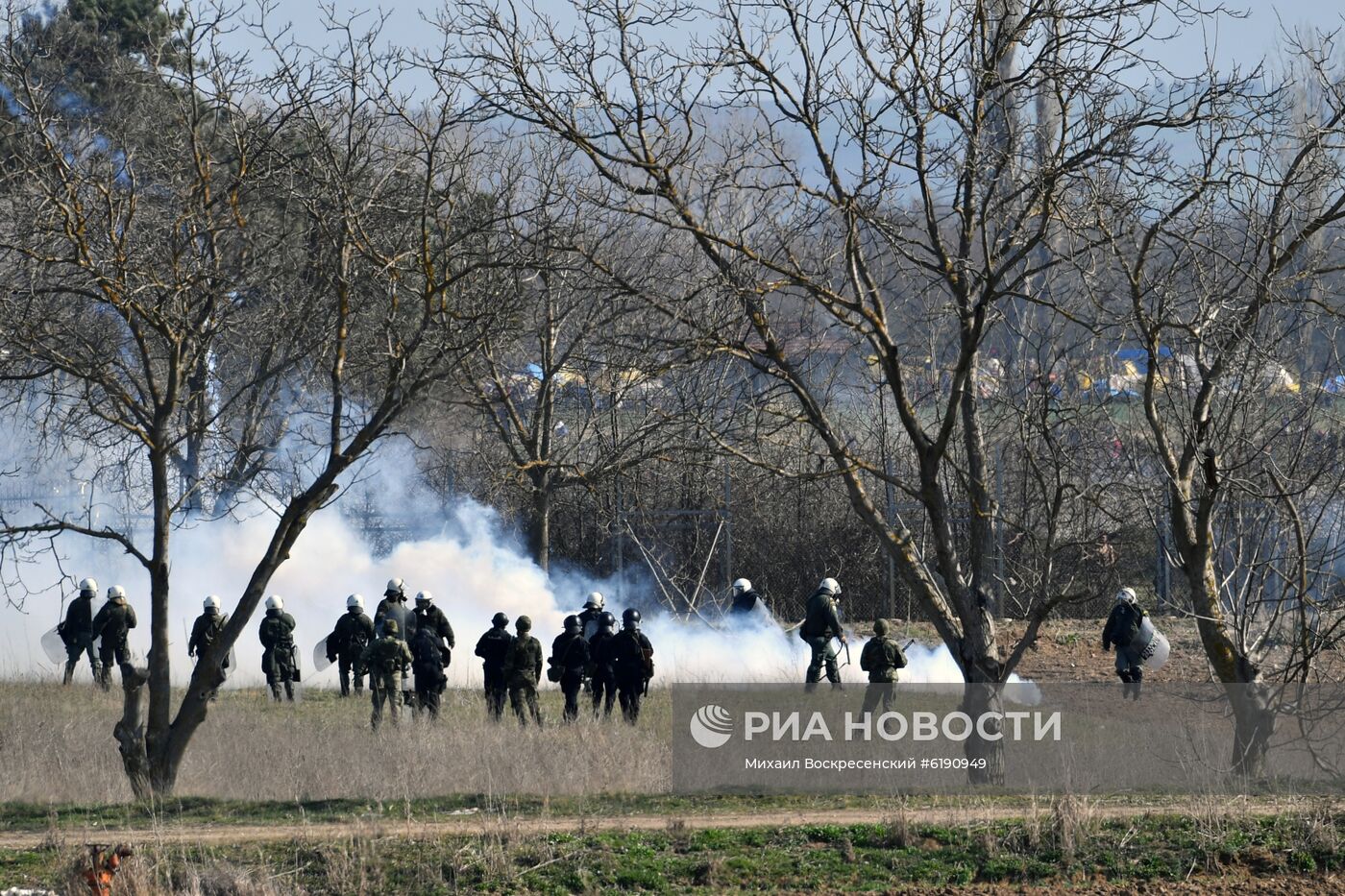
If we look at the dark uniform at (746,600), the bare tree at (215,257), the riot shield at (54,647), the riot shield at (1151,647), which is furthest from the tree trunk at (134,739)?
the riot shield at (1151,647)

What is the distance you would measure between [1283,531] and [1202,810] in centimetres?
288

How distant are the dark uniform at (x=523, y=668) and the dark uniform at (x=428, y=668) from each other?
1.12 m

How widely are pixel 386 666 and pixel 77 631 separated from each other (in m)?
6.35

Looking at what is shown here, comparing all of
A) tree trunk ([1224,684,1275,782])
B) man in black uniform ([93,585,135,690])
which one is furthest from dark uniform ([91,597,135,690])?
tree trunk ([1224,684,1275,782])

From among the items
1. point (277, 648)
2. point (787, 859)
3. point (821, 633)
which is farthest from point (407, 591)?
point (787, 859)

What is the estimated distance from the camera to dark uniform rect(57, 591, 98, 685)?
20672 millimetres

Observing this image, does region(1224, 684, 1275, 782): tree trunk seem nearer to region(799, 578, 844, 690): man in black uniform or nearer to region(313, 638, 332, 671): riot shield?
region(799, 578, 844, 690): man in black uniform

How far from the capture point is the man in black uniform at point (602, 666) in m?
17.2

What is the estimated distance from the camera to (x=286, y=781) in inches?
536

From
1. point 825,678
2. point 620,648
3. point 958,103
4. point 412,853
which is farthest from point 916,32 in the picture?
point 825,678

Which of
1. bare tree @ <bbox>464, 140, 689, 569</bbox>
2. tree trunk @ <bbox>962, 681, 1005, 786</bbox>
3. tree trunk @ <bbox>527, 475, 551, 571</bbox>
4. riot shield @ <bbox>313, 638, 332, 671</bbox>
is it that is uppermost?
bare tree @ <bbox>464, 140, 689, 569</bbox>

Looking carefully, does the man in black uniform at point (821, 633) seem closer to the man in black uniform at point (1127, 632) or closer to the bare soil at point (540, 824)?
the man in black uniform at point (1127, 632)

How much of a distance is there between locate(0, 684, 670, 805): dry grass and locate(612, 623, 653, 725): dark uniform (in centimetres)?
29

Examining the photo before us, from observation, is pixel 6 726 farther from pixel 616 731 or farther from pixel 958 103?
pixel 958 103
